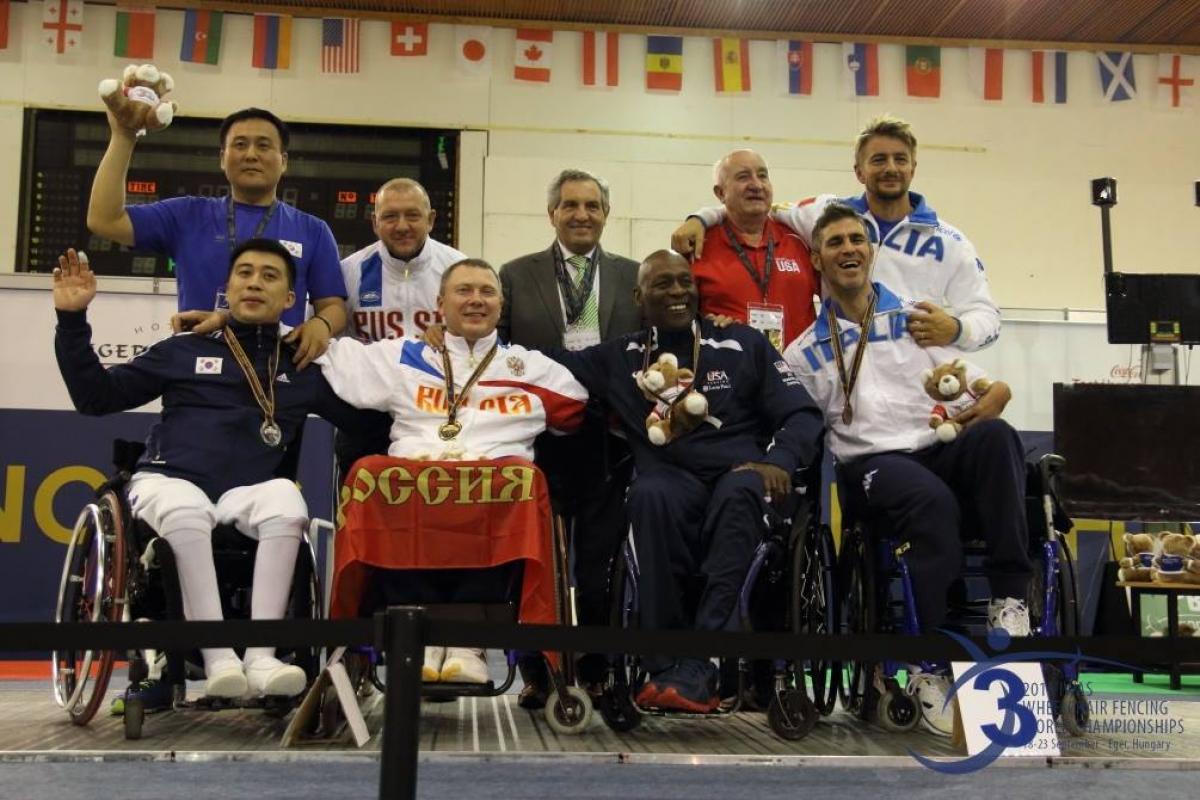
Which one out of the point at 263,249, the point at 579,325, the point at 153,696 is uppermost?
the point at 263,249

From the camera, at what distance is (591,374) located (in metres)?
3.04

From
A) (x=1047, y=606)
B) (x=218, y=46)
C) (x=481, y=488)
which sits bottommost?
(x=1047, y=606)

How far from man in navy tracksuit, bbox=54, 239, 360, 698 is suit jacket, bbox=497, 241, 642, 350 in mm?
609

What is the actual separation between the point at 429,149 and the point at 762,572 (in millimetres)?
5558

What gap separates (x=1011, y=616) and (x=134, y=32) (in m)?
6.97

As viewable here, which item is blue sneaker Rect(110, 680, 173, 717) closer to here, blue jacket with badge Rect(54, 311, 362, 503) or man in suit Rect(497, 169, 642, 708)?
blue jacket with badge Rect(54, 311, 362, 503)

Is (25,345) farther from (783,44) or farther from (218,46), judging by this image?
(783,44)

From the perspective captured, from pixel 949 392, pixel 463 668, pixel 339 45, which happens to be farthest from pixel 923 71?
pixel 463 668

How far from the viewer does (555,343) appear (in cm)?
335

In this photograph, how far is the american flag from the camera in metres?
7.82

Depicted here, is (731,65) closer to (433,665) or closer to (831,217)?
(831,217)

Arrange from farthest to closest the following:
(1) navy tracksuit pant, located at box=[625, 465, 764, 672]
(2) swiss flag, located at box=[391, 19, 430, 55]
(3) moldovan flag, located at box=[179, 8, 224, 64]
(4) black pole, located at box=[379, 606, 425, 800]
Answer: (2) swiss flag, located at box=[391, 19, 430, 55] → (3) moldovan flag, located at box=[179, 8, 224, 64] → (1) navy tracksuit pant, located at box=[625, 465, 764, 672] → (4) black pole, located at box=[379, 606, 425, 800]

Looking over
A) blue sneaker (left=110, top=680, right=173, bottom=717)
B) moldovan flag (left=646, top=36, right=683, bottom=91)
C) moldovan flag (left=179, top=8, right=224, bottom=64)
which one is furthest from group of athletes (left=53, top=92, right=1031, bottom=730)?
moldovan flag (left=179, top=8, right=224, bottom=64)

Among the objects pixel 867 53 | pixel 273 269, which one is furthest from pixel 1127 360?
pixel 273 269
